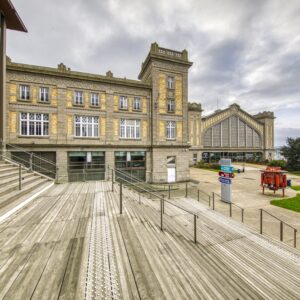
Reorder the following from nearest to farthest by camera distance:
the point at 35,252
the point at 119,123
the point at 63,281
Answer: the point at 63,281, the point at 35,252, the point at 119,123

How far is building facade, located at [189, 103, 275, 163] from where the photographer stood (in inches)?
1945

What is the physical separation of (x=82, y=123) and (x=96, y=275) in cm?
1762

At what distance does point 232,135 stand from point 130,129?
43.8m

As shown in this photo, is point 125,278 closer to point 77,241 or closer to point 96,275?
point 96,275

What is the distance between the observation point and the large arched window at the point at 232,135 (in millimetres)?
51250

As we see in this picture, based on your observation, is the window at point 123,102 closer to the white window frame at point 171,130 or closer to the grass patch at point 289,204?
the white window frame at point 171,130

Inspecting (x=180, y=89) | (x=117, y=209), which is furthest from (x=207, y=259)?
(x=180, y=89)

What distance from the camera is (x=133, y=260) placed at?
365 centimetres

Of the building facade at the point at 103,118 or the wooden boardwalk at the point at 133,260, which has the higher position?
the building facade at the point at 103,118

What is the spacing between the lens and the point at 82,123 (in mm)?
18578

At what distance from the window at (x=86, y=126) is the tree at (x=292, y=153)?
139 ft

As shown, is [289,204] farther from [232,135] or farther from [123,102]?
[232,135]

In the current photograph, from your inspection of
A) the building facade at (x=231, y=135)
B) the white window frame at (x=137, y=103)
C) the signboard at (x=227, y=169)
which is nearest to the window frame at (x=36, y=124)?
the white window frame at (x=137, y=103)

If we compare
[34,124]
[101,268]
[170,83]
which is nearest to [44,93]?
[34,124]
